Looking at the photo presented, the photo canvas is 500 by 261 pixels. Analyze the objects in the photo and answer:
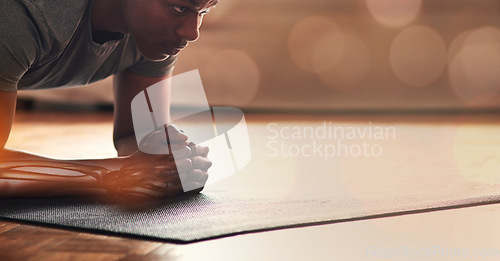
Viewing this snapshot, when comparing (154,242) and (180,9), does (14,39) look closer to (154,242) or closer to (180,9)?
(180,9)

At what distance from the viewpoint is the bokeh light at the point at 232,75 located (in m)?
2.77

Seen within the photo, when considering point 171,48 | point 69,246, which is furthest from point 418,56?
point 69,246

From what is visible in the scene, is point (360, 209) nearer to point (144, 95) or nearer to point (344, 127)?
point (144, 95)

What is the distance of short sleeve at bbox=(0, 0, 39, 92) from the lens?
84cm

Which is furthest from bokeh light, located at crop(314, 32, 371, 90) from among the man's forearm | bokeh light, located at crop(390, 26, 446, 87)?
the man's forearm

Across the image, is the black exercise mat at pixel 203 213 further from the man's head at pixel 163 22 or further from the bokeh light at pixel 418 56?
the bokeh light at pixel 418 56

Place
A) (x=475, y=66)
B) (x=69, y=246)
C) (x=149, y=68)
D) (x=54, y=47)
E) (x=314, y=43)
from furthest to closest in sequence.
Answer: (x=314, y=43)
(x=475, y=66)
(x=149, y=68)
(x=54, y=47)
(x=69, y=246)

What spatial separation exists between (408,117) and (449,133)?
57 centimetres

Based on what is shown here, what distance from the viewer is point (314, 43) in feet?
9.13

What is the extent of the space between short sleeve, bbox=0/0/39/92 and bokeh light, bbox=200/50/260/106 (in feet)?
6.26

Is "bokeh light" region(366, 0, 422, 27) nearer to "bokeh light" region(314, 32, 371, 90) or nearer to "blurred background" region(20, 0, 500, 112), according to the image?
"blurred background" region(20, 0, 500, 112)

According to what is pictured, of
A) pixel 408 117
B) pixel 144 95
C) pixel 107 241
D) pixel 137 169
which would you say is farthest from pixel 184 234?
pixel 408 117

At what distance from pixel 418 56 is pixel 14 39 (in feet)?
7.10

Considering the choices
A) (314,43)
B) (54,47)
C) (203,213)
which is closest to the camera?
(203,213)
